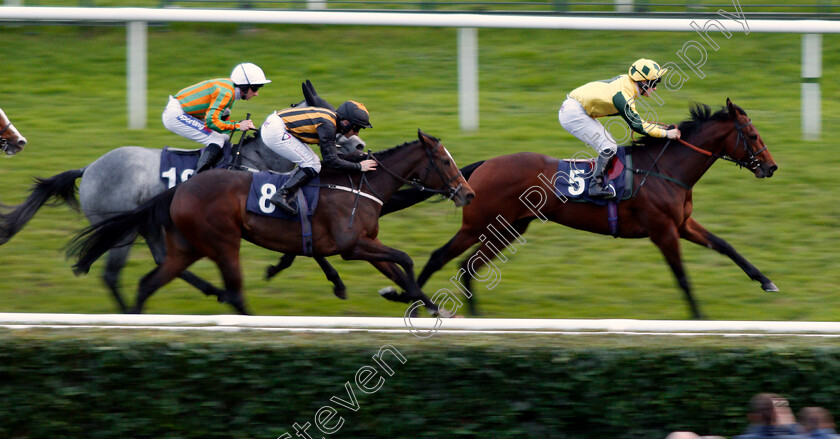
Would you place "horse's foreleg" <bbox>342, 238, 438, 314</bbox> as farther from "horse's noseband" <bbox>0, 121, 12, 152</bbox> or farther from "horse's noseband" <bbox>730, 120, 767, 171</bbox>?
"horse's noseband" <bbox>0, 121, 12, 152</bbox>

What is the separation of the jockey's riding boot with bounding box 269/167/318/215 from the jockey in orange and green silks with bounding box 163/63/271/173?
62 cm

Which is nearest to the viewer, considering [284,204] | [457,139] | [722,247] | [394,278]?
[284,204]

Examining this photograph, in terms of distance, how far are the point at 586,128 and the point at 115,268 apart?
9.70ft

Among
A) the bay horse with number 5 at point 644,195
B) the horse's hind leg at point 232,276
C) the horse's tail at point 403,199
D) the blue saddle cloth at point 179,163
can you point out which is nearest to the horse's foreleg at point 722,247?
the bay horse with number 5 at point 644,195

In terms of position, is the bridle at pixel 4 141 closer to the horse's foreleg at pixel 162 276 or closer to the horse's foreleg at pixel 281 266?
the horse's foreleg at pixel 162 276

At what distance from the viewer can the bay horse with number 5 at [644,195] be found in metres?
6.30

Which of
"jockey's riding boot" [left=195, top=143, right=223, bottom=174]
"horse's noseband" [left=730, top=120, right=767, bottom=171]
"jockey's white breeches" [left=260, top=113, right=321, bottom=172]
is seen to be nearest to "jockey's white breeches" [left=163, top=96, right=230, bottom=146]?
"jockey's riding boot" [left=195, top=143, right=223, bottom=174]

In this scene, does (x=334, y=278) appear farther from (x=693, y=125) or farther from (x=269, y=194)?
(x=693, y=125)

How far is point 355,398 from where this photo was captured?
14.6ft

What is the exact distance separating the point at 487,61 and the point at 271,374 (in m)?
6.08

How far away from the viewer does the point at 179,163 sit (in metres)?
6.30

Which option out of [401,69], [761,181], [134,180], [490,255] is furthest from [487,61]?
[134,180]

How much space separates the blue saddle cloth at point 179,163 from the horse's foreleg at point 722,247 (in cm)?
280

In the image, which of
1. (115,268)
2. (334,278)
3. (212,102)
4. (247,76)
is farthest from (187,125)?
(334,278)
